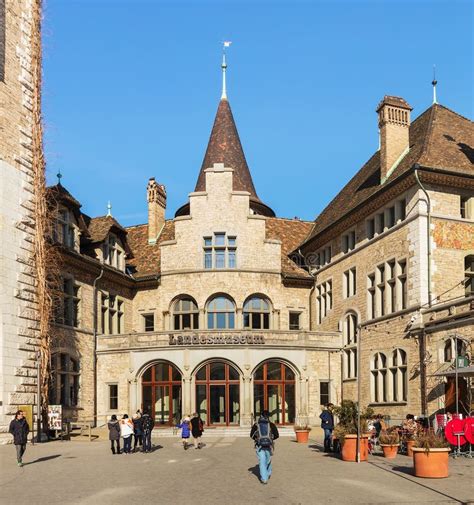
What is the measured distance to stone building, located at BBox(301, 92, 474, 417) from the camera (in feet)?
85.8

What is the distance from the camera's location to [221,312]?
120ft

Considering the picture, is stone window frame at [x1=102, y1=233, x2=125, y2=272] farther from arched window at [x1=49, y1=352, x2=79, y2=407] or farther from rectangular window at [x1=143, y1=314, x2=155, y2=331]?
arched window at [x1=49, y1=352, x2=79, y2=407]

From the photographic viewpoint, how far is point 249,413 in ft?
108

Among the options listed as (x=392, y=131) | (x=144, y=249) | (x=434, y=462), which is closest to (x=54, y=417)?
(x=144, y=249)

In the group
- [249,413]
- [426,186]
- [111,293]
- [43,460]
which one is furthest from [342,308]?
[43,460]

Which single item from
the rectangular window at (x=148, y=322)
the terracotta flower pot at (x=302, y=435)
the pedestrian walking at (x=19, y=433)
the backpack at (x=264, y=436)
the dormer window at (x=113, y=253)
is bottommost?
the terracotta flower pot at (x=302, y=435)

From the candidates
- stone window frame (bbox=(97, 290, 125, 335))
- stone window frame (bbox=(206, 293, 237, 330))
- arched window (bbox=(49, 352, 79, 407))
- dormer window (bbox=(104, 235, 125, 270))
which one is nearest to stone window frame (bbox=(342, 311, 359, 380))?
stone window frame (bbox=(206, 293, 237, 330))

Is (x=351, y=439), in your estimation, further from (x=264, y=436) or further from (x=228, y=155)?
(x=228, y=155)

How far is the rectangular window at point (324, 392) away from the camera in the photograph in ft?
113

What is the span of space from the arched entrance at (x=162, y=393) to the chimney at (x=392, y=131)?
42.7 feet

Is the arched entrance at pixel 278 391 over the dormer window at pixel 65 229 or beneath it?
beneath

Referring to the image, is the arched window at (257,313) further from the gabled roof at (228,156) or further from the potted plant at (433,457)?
the potted plant at (433,457)

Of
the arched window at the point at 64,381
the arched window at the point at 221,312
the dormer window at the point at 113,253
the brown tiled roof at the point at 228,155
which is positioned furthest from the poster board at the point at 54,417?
the brown tiled roof at the point at 228,155

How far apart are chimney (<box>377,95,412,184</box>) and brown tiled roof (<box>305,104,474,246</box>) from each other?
439 millimetres
